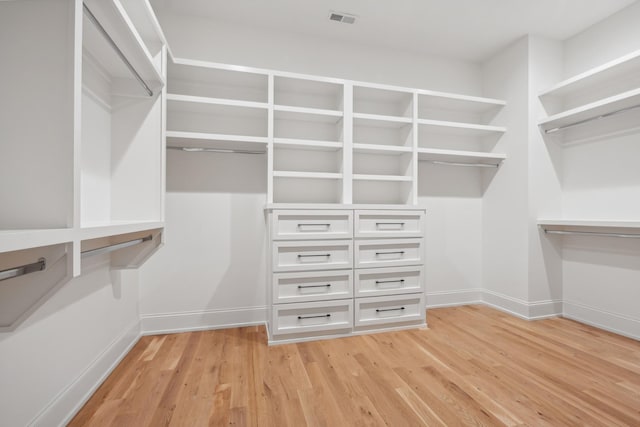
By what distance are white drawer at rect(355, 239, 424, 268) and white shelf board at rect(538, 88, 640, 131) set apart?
5.16 feet

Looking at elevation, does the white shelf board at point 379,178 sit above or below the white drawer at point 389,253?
above

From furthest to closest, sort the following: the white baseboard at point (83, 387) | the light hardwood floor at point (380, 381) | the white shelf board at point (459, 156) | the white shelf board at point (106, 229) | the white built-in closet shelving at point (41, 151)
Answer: the white shelf board at point (459, 156), the light hardwood floor at point (380, 381), the white baseboard at point (83, 387), the white shelf board at point (106, 229), the white built-in closet shelving at point (41, 151)

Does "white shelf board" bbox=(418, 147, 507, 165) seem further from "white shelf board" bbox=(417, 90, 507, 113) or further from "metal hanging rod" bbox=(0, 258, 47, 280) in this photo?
"metal hanging rod" bbox=(0, 258, 47, 280)

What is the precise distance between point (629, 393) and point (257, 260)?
2.41 m

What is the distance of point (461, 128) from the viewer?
9.46 ft

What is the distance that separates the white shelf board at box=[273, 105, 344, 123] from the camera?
2.34 meters

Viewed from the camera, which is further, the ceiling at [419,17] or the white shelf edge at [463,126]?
the white shelf edge at [463,126]

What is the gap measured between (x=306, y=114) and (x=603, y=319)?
294 centimetres

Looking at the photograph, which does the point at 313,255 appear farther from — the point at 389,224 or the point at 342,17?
the point at 342,17

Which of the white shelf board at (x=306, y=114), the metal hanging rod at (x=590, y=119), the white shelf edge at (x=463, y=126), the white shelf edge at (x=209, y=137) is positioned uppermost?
the white shelf edge at (x=463, y=126)

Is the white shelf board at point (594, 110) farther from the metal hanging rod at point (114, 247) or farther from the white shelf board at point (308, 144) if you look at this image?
the metal hanging rod at point (114, 247)

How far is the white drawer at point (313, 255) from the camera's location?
2.14 m

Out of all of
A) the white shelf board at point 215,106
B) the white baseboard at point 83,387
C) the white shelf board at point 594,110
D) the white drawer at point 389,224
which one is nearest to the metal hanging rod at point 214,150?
the white shelf board at point 215,106

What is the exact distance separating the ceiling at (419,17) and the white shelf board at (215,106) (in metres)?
0.81
